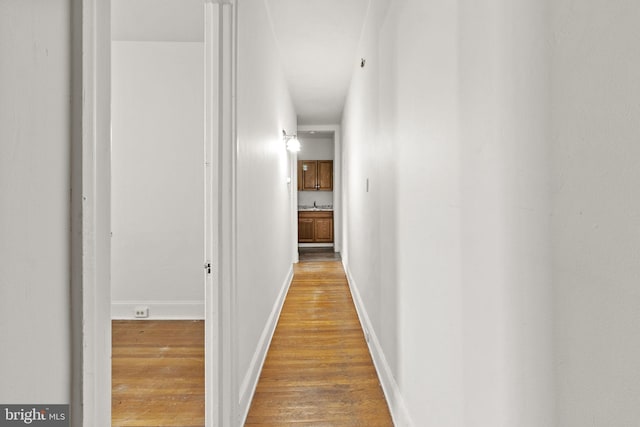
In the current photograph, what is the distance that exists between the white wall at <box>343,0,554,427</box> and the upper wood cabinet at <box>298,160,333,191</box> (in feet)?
22.1

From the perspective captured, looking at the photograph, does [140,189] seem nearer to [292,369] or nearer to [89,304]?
[292,369]

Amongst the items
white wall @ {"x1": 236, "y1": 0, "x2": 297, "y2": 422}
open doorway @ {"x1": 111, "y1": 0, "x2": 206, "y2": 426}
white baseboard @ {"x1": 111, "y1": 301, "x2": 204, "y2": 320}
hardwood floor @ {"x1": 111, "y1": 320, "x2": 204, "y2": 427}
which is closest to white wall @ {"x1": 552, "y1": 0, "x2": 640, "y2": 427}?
white wall @ {"x1": 236, "y1": 0, "x2": 297, "y2": 422}

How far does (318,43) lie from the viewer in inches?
132

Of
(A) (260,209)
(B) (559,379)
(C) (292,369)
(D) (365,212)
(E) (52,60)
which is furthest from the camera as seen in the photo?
(D) (365,212)

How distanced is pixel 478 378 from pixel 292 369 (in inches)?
65.2

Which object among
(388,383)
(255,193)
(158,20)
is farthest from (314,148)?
(388,383)

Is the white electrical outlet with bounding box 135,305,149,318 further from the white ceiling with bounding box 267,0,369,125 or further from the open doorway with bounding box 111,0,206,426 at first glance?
the white ceiling with bounding box 267,0,369,125

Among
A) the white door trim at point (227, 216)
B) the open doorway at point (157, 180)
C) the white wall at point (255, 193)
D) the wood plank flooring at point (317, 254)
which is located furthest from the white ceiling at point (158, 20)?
the wood plank flooring at point (317, 254)

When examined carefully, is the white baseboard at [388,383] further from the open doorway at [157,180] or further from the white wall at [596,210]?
the open doorway at [157,180]

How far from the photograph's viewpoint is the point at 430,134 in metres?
1.25

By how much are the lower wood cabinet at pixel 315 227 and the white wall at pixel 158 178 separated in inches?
199

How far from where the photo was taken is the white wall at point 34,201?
451mm

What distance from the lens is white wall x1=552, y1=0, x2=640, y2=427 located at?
50 centimetres

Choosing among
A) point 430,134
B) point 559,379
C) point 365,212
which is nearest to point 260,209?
point 365,212
